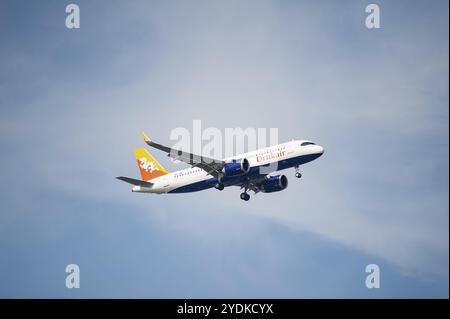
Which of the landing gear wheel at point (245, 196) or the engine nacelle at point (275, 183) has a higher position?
the engine nacelle at point (275, 183)

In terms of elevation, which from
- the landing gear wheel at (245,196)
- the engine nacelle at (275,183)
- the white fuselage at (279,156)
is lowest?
the landing gear wheel at (245,196)

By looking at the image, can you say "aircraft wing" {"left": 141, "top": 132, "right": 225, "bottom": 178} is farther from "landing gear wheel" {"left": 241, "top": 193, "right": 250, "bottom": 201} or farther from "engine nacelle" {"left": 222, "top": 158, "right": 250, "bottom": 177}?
"landing gear wheel" {"left": 241, "top": 193, "right": 250, "bottom": 201}

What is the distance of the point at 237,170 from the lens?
86125mm

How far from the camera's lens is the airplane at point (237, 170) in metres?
86.2

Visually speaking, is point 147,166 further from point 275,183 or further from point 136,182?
point 275,183

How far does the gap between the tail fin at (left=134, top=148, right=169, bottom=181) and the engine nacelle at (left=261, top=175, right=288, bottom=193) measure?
12.8m

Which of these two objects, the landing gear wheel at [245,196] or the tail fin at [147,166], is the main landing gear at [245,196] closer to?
the landing gear wheel at [245,196]

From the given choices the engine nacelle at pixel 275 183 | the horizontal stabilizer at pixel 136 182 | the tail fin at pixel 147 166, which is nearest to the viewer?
the horizontal stabilizer at pixel 136 182

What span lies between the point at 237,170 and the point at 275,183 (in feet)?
32.2

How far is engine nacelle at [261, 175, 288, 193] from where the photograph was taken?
9450 centimetres

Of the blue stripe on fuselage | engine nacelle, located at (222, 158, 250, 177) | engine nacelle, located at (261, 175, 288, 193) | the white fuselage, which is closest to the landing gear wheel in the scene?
engine nacelle, located at (261, 175, 288, 193)

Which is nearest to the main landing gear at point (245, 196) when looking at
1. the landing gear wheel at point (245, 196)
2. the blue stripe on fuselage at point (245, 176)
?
the landing gear wheel at point (245, 196)
